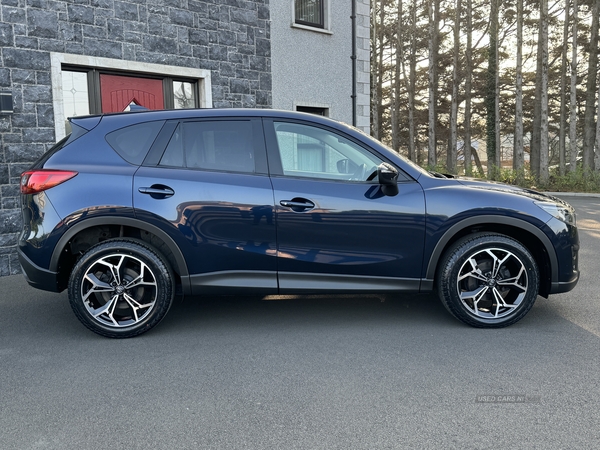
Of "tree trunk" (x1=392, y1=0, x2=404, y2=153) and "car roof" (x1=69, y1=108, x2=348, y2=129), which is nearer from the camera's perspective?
"car roof" (x1=69, y1=108, x2=348, y2=129)

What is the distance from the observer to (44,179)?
419 centimetres

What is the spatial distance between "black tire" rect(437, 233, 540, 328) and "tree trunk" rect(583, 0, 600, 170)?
885 inches

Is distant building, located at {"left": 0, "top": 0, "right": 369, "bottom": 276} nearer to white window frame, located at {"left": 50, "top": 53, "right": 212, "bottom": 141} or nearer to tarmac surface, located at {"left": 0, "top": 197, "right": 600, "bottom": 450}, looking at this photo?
white window frame, located at {"left": 50, "top": 53, "right": 212, "bottom": 141}

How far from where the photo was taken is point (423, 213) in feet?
14.0

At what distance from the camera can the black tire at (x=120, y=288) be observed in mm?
4191

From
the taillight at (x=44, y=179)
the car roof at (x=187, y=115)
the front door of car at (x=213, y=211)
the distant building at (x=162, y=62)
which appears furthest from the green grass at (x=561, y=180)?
the taillight at (x=44, y=179)

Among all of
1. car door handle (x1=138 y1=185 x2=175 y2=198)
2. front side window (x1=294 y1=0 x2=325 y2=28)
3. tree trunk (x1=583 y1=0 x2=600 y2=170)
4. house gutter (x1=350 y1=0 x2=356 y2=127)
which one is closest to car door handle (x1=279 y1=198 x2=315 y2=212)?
car door handle (x1=138 y1=185 x2=175 y2=198)

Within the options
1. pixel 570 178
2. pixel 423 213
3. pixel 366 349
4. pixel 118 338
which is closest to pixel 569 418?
pixel 366 349

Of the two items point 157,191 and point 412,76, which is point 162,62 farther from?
point 412,76

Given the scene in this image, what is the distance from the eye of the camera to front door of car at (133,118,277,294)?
420 centimetres

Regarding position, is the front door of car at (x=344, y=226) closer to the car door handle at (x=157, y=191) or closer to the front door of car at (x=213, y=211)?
the front door of car at (x=213, y=211)

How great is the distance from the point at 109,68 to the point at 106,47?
1.00ft

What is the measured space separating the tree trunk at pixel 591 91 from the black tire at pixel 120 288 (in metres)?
24.1

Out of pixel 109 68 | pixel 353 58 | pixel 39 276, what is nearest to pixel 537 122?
pixel 353 58
